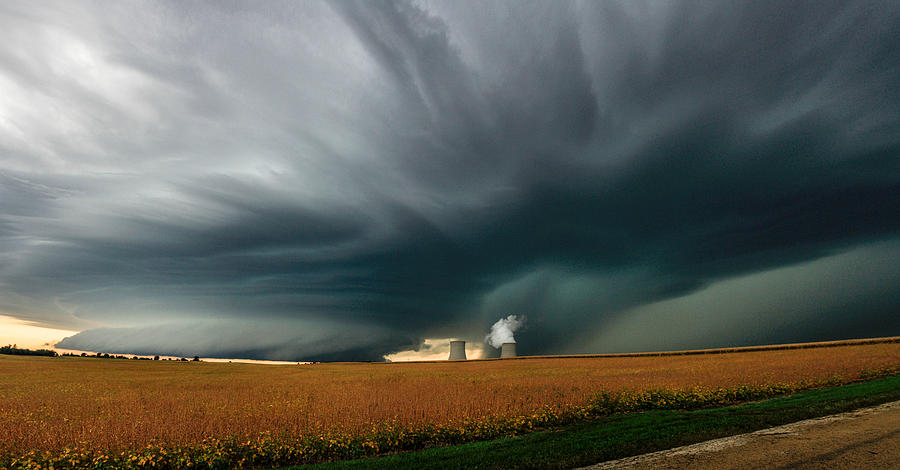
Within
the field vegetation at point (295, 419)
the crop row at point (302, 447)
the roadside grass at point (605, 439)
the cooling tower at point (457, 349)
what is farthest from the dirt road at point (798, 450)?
the cooling tower at point (457, 349)

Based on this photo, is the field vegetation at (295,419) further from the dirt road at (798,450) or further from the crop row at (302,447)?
the dirt road at (798,450)

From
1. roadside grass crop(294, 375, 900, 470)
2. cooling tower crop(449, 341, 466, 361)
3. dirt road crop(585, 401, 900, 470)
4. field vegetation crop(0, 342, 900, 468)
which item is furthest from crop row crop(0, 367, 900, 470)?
cooling tower crop(449, 341, 466, 361)

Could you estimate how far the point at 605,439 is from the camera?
14.0 m

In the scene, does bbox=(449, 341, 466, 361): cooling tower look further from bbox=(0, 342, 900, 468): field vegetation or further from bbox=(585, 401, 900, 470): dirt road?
bbox=(585, 401, 900, 470): dirt road

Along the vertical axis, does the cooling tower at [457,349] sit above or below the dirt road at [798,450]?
above

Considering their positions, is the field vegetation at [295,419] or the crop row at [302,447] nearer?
the crop row at [302,447]

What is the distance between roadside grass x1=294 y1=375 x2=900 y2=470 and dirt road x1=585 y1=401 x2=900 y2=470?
44.5 inches

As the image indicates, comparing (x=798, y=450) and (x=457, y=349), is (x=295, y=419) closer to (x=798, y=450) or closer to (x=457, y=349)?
(x=798, y=450)

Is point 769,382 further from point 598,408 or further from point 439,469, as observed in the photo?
point 439,469

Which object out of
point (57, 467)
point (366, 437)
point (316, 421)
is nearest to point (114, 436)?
point (57, 467)

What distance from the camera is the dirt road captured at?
907 cm

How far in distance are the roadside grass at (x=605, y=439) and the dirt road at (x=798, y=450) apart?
1.13 meters

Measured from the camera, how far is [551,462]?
1139cm

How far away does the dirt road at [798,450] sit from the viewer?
907cm
